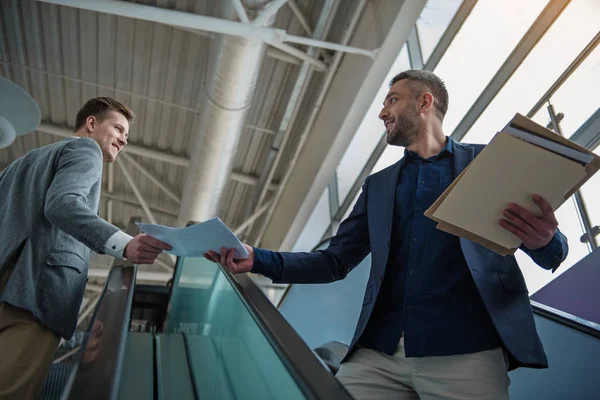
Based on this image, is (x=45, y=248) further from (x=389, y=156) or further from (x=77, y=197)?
(x=389, y=156)

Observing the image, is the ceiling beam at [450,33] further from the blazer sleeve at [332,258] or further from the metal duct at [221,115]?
the blazer sleeve at [332,258]

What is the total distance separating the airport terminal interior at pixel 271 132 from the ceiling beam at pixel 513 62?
0.02m

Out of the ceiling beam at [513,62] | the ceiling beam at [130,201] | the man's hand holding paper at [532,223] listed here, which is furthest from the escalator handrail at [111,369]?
the ceiling beam at [130,201]

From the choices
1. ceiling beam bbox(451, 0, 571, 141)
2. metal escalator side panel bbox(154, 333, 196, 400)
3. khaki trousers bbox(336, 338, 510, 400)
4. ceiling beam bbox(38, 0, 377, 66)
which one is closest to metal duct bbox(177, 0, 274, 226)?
ceiling beam bbox(38, 0, 377, 66)

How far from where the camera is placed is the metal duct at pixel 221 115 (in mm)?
6004

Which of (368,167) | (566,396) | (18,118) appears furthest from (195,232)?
(368,167)

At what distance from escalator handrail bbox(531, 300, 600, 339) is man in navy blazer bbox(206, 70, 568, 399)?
575 millimetres

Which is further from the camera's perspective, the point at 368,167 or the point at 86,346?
the point at 368,167

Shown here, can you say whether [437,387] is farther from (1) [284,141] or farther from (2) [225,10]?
(1) [284,141]

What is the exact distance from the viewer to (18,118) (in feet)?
16.8

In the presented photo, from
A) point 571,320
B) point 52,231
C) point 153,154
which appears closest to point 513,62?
point 571,320

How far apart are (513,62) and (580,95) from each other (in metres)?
1.02

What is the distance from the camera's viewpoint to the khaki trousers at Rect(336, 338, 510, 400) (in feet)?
5.91

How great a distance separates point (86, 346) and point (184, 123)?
7782 millimetres
